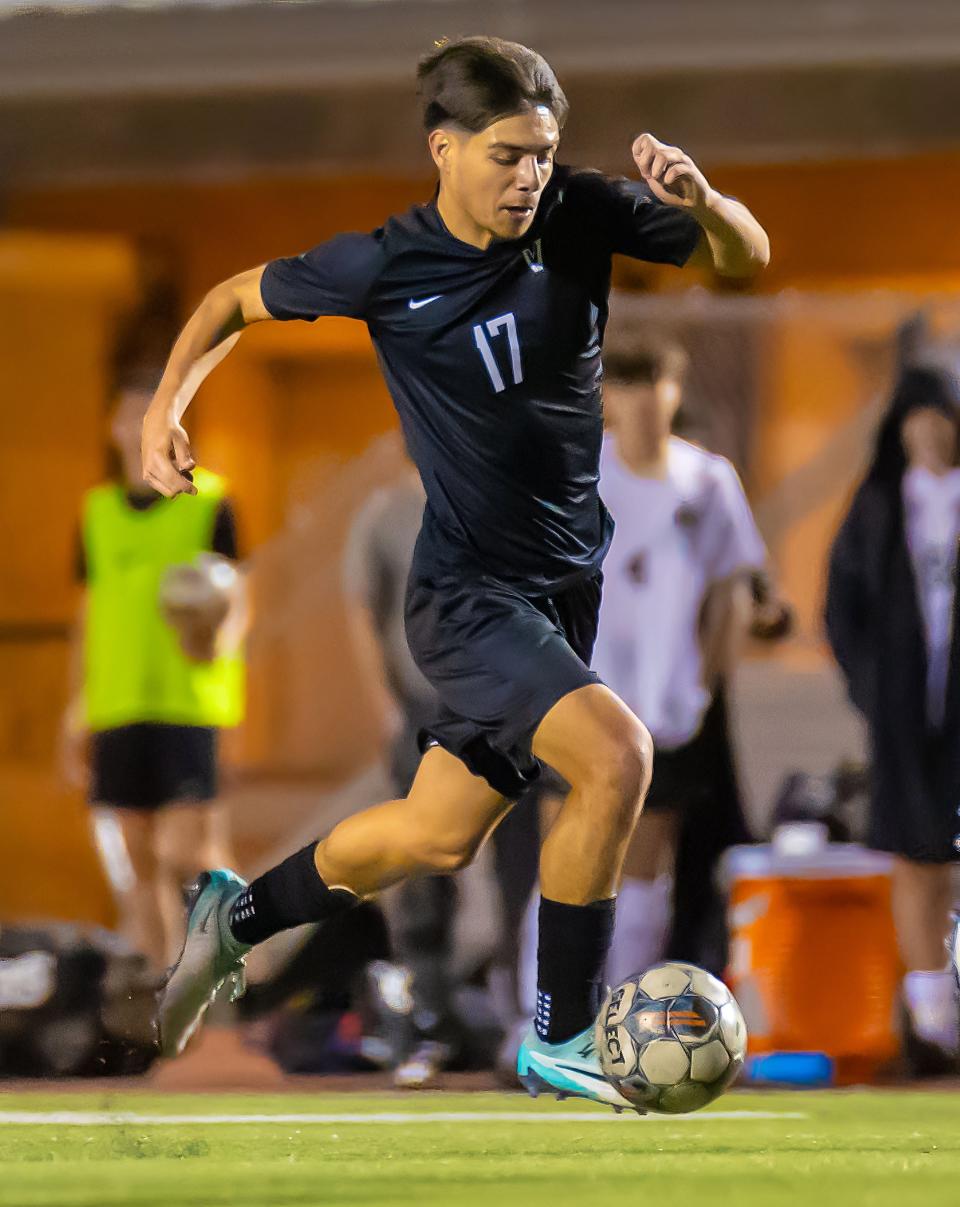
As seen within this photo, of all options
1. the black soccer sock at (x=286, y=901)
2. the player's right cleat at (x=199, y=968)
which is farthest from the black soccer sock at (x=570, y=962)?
the player's right cleat at (x=199, y=968)

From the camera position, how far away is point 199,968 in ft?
15.0

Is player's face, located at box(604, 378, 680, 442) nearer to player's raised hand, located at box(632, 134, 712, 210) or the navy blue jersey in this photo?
Answer: the navy blue jersey

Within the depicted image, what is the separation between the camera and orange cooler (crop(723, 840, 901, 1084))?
6227 millimetres

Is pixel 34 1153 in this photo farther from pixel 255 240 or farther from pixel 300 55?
pixel 255 240

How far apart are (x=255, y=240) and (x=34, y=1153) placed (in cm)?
761

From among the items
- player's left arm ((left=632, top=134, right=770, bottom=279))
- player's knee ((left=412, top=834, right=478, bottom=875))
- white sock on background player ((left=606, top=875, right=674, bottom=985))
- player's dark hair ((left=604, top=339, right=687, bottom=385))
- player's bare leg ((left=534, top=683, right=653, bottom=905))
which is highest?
player's left arm ((left=632, top=134, right=770, bottom=279))

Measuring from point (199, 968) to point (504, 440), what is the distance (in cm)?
135

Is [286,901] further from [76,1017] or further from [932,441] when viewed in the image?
[932,441]

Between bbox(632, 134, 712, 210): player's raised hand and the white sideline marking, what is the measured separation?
2247 millimetres

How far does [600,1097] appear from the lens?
3.94m

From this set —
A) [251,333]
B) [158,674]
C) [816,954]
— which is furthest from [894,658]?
[251,333]

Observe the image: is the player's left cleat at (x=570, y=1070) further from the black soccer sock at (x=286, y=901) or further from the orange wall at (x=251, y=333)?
the orange wall at (x=251, y=333)

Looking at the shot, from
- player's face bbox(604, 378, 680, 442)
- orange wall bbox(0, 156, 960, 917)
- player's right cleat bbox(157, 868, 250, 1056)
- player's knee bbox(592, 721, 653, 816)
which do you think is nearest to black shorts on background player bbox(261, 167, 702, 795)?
player's knee bbox(592, 721, 653, 816)

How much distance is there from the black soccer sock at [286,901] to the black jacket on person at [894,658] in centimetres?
238
